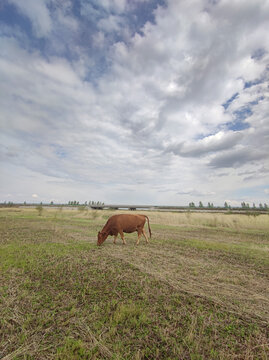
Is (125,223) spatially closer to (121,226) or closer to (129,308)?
(121,226)

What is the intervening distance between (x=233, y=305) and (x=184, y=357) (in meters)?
2.21

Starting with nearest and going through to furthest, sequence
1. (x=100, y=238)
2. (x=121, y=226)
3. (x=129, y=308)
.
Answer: (x=129, y=308)
(x=100, y=238)
(x=121, y=226)

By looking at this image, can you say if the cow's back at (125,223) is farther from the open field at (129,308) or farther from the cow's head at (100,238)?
the open field at (129,308)

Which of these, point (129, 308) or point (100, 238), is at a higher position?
point (100, 238)

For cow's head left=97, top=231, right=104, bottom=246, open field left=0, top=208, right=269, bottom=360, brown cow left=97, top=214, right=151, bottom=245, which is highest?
brown cow left=97, top=214, right=151, bottom=245

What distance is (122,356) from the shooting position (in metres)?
2.58

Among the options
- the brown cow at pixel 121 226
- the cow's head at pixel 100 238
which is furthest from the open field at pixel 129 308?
the brown cow at pixel 121 226

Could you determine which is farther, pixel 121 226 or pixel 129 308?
pixel 121 226

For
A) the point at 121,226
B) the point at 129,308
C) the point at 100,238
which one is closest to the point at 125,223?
the point at 121,226

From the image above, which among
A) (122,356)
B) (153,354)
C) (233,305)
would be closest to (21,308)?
(122,356)

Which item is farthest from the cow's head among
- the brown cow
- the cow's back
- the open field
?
the open field

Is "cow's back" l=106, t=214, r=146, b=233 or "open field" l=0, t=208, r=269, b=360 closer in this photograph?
"open field" l=0, t=208, r=269, b=360

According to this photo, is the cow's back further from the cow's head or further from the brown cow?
the cow's head

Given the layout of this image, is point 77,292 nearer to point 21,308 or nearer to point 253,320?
point 21,308
